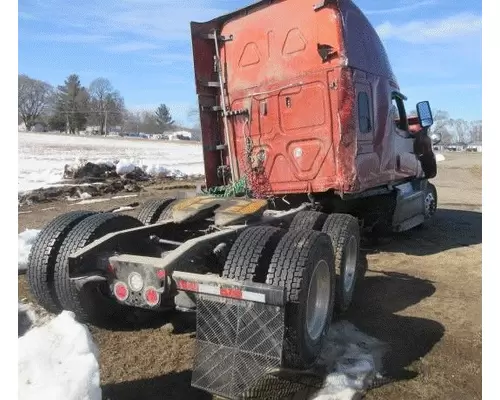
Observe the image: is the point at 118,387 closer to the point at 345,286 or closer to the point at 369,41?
the point at 345,286

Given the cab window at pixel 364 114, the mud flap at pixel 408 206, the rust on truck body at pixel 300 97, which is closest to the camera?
the rust on truck body at pixel 300 97

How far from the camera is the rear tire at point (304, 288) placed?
2918 mm

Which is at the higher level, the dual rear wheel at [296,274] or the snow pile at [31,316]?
the dual rear wheel at [296,274]

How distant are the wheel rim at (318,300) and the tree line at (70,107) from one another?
195 centimetres

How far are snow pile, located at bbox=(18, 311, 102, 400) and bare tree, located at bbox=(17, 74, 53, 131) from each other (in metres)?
1.43

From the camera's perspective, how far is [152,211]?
5164 millimetres

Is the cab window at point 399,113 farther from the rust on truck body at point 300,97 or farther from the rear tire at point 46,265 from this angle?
the rear tire at point 46,265

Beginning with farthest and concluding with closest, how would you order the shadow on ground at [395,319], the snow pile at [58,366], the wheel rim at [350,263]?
the wheel rim at [350,263] → the shadow on ground at [395,319] → the snow pile at [58,366]

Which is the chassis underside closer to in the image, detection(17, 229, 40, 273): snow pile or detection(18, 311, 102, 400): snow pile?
detection(18, 311, 102, 400): snow pile

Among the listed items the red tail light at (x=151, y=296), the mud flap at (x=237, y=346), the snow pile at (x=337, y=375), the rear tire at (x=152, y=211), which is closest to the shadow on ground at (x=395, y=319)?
the snow pile at (x=337, y=375)

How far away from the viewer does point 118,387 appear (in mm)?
2930

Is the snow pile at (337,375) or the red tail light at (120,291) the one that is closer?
the snow pile at (337,375)

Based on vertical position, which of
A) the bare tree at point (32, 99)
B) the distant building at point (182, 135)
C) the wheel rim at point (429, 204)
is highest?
the distant building at point (182, 135)
